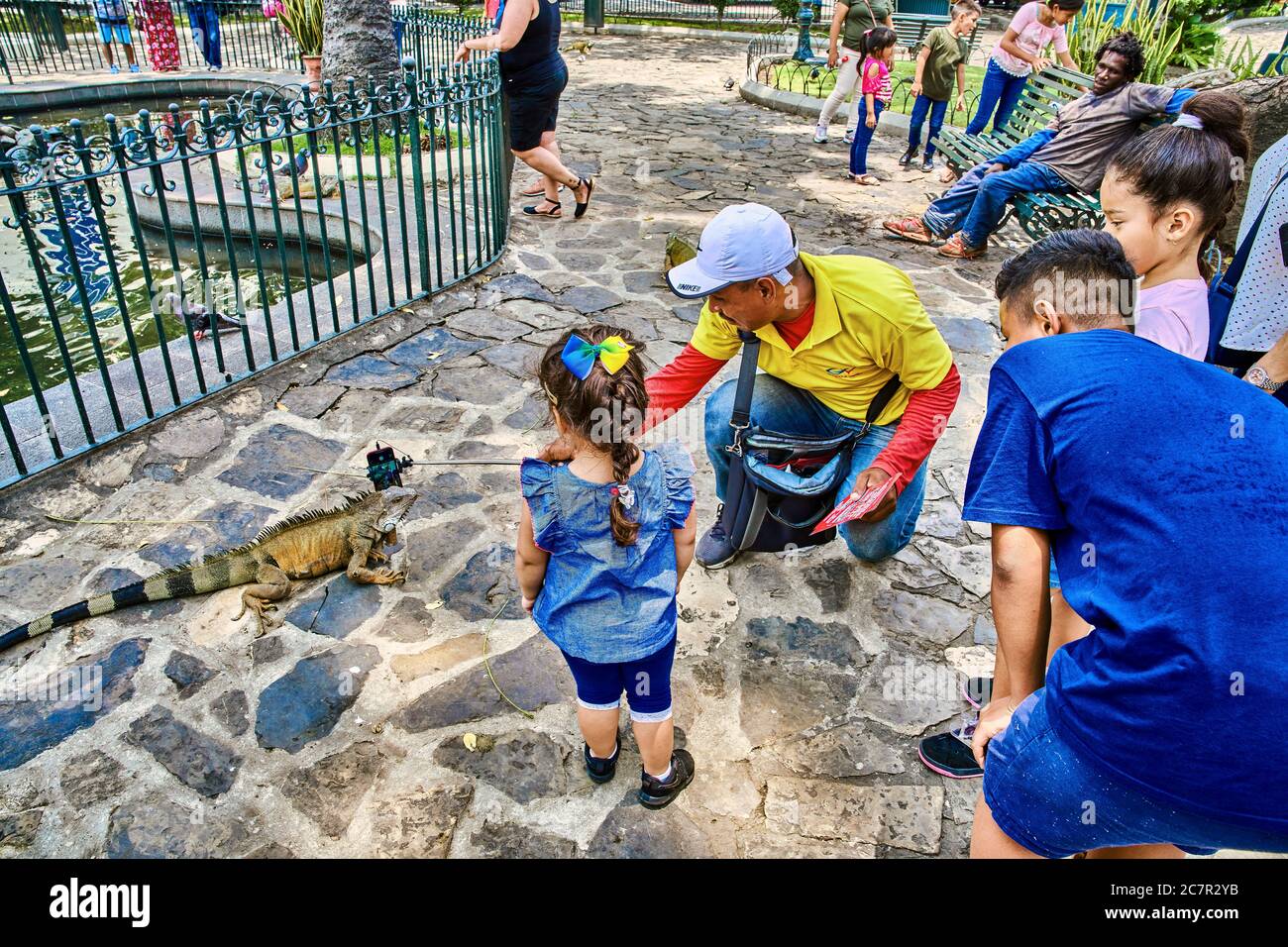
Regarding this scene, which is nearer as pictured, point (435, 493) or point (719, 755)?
point (719, 755)

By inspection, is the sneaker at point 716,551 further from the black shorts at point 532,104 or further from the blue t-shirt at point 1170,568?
the black shorts at point 532,104

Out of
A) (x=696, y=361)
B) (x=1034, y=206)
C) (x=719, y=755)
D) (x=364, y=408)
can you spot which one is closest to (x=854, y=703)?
(x=719, y=755)

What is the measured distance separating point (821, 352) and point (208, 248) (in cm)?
684

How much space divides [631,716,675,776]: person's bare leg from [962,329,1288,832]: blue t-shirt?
120 centimetres

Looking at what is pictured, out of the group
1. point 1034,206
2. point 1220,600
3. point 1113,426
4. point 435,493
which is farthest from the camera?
point 1034,206

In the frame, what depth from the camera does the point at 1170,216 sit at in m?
2.73

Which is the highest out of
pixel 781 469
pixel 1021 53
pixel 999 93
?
pixel 1021 53

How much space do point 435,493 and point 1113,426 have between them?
125 inches

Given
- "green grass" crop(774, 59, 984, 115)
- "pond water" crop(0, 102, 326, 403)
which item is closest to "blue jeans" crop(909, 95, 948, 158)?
"green grass" crop(774, 59, 984, 115)

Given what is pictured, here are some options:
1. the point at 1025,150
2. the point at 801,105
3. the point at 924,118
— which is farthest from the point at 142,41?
the point at 1025,150

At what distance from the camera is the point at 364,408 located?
185 inches

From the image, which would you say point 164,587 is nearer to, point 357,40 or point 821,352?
point 821,352

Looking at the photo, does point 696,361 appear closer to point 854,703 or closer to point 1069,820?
point 854,703

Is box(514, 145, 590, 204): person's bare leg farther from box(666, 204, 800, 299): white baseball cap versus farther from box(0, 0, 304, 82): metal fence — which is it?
box(0, 0, 304, 82): metal fence
